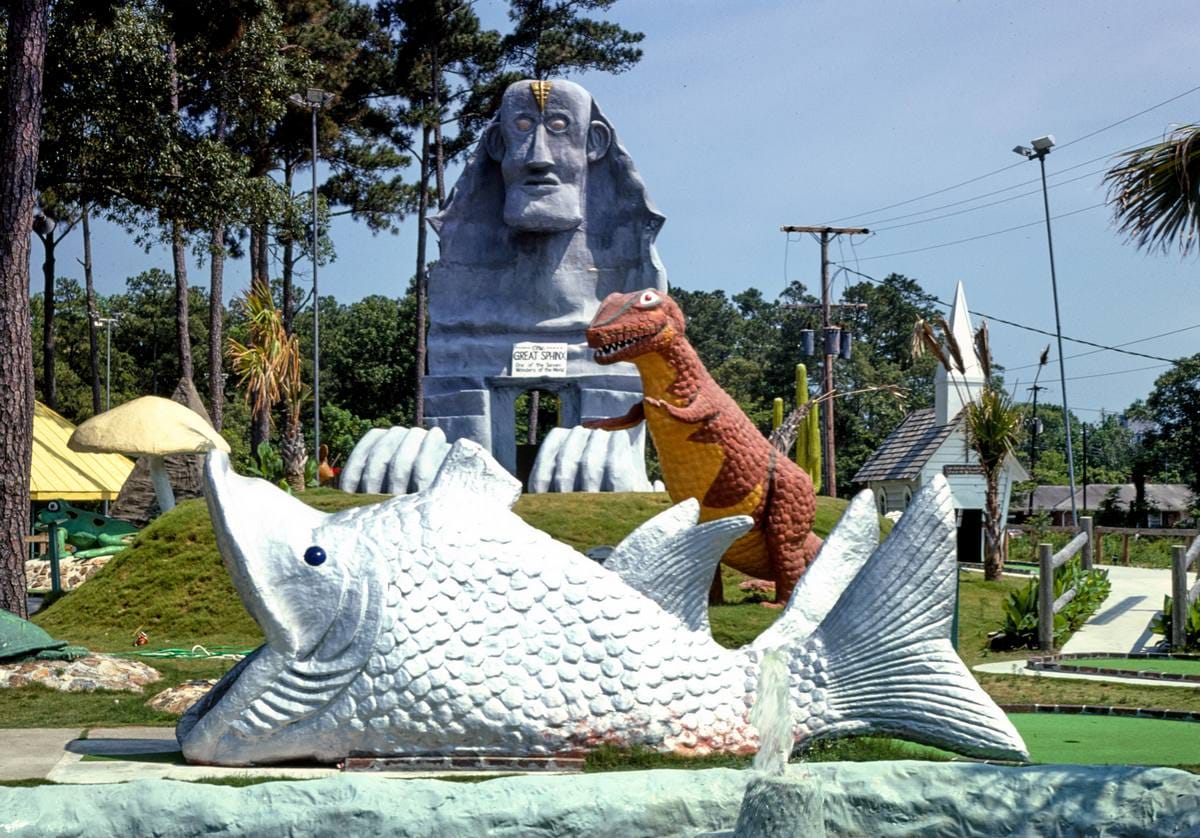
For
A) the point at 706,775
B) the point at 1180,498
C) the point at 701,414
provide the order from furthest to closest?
the point at 1180,498 < the point at 701,414 < the point at 706,775

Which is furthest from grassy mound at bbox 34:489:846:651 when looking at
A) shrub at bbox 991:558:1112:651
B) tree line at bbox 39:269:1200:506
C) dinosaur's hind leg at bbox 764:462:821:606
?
tree line at bbox 39:269:1200:506

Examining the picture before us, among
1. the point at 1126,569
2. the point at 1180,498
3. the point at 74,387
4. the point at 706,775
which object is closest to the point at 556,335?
the point at 1126,569

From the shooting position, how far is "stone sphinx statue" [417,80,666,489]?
16.9 metres

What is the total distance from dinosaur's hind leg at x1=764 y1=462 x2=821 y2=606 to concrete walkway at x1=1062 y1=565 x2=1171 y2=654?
2934mm

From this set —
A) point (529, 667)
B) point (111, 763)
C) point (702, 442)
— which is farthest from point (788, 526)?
point (111, 763)

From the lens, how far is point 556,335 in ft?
56.6

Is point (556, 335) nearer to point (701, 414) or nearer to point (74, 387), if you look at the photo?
point (701, 414)

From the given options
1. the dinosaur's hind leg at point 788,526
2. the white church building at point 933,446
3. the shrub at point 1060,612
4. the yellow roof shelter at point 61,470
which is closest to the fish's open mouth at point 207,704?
the dinosaur's hind leg at point 788,526

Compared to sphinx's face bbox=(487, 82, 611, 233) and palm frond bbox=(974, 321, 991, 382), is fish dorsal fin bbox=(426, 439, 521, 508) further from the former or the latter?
palm frond bbox=(974, 321, 991, 382)

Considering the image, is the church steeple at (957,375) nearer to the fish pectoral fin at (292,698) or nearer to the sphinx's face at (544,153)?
the sphinx's face at (544,153)

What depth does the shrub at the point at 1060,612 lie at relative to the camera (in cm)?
1284

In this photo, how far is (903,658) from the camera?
6172 millimetres

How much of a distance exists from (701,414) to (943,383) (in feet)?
66.3

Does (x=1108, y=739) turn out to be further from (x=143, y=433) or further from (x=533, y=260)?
(x=143, y=433)
